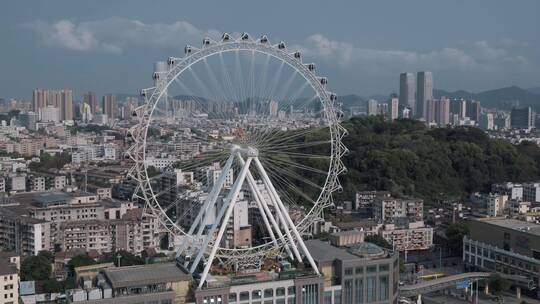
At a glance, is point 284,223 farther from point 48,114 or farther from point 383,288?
point 48,114

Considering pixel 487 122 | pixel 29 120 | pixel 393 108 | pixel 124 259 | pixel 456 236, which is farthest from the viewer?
pixel 487 122

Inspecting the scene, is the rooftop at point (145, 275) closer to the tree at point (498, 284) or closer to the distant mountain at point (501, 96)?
the tree at point (498, 284)

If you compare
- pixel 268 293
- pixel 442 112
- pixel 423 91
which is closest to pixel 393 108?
pixel 442 112

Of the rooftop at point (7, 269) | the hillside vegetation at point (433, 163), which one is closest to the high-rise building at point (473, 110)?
the hillside vegetation at point (433, 163)

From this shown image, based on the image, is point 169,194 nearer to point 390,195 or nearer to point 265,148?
point 390,195

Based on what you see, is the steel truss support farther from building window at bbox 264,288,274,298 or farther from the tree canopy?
the tree canopy

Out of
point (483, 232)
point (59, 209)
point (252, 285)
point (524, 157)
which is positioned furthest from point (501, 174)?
point (252, 285)
